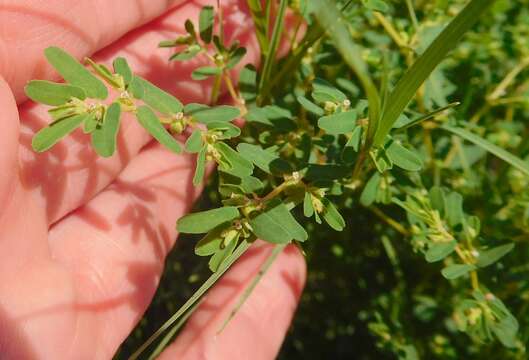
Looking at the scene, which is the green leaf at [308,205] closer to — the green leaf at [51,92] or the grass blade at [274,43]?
the grass blade at [274,43]

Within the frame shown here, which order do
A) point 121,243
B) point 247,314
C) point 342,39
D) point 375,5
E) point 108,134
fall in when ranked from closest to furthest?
point 342,39
point 108,134
point 375,5
point 121,243
point 247,314

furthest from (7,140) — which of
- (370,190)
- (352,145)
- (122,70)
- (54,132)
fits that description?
(370,190)

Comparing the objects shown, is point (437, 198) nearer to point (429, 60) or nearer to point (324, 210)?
point (324, 210)

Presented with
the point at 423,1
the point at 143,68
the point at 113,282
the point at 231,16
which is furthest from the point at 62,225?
the point at 423,1

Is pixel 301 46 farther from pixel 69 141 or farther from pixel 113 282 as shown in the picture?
pixel 113 282

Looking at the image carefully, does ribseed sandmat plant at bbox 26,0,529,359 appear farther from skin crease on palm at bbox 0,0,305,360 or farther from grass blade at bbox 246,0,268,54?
skin crease on palm at bbox 0,0,305,360

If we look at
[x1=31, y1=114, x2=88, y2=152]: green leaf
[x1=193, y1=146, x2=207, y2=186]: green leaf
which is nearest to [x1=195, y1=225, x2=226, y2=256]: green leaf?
[x1=193, y1=146, x2=207, y2=186]: green leaf
